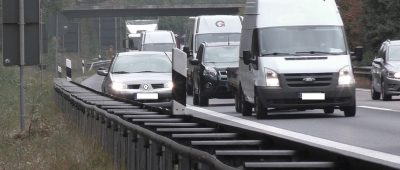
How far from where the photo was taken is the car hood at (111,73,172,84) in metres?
25.4

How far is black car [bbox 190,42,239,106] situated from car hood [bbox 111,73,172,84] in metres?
4.09

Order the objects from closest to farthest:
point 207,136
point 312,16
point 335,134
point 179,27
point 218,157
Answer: point 218,157 → point 207,136 → point 335,134 → point 312,16 → point 179,27

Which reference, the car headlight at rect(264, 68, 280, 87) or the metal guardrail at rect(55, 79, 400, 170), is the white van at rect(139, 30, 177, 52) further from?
Result: the metal guardrail at rect(55, 79, 400, 170)

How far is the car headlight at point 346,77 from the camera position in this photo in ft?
72.9

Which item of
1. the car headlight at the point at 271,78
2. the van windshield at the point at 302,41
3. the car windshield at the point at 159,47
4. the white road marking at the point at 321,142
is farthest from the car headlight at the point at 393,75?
the car windshield at the point at 159,47

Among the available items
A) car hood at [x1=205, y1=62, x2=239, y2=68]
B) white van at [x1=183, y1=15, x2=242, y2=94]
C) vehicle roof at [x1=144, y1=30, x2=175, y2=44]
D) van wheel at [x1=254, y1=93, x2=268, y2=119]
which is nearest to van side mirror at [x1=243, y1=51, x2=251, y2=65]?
van wheel at [x1=254, y1=93, x2=268, y2=119]

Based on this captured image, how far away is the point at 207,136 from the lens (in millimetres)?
6988

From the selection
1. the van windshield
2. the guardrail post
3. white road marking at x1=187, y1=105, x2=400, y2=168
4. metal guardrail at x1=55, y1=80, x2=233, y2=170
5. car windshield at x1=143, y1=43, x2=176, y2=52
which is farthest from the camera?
car windshield at x1=143, y1=43, x2=176, y2=52

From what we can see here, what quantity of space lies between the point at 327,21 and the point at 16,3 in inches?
272

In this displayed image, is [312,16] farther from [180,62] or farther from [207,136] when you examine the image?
[207,136]

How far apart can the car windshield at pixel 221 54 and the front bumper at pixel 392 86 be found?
4238mm

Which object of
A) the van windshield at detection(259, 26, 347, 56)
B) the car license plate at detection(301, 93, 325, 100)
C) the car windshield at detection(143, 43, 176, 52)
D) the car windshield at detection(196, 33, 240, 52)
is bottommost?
the car windshield at detection(143, 43, 176, 52)

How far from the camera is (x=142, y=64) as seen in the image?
26.9 m

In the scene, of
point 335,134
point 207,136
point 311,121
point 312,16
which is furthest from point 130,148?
point 312,16
